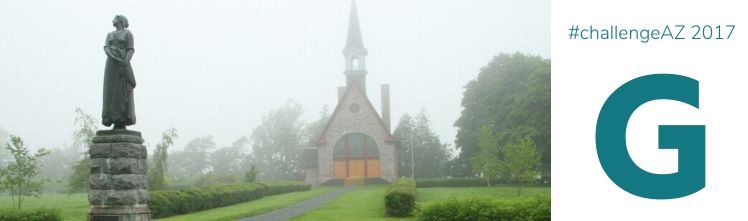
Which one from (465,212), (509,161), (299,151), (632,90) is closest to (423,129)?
(299,151)

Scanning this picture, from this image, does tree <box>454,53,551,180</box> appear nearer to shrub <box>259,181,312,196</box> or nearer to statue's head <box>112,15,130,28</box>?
shrub <box>259,181,312,196</box>

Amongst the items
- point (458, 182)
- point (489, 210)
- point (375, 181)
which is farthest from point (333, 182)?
point (489, 210)

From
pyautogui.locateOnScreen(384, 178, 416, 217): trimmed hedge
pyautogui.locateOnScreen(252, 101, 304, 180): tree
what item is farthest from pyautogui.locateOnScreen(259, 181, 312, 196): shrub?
pyautogui.locateOnScreen(252, 101, 304, 180): tree

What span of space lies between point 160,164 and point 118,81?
20.2 m

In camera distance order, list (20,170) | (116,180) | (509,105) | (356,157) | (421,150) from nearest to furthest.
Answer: (116,180) → (20,170) → (509,105) → (356,157) → (421,150)

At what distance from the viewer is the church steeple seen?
56.5 metres

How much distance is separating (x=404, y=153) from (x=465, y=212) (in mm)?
50792

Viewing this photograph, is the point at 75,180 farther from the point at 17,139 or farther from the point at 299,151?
the point at 299,151

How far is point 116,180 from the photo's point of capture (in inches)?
459

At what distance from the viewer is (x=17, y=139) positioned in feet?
78.1

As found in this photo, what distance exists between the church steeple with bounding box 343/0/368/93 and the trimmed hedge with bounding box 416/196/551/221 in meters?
40.1

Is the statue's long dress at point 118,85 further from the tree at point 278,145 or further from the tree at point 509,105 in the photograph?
the tree at point 278,145

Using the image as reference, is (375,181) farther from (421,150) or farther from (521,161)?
(521,161)

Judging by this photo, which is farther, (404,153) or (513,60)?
(404,153)
